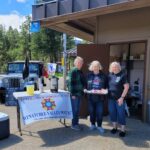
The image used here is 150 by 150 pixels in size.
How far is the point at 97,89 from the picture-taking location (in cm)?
596

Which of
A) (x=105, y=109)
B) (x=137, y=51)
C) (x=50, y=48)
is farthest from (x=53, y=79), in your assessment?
(x=50, y=48)

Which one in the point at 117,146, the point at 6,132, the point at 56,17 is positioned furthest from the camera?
the point at 56,17

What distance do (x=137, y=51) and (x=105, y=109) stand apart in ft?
14.8

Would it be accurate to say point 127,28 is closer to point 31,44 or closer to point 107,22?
point 107,22

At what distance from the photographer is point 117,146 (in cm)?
518

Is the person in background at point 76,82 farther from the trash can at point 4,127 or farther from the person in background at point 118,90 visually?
the trash can at point 4,127

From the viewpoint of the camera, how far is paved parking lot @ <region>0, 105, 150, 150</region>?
17.1 ft

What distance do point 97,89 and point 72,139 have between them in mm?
1293

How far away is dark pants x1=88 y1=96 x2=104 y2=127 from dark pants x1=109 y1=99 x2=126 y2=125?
0.26m

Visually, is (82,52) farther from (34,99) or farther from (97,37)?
(34,99)

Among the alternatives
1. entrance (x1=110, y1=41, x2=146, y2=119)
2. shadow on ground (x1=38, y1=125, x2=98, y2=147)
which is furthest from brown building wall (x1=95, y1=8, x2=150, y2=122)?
entrance (x1=110, y1=41, x2=146, y2=119)

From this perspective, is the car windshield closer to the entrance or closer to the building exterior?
the entrance

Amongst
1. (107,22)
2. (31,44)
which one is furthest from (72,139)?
(31,44)

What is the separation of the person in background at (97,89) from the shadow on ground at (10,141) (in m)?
1.88
